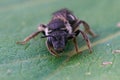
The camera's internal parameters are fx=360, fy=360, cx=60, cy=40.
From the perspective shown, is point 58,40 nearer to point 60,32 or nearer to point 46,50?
point 60,32

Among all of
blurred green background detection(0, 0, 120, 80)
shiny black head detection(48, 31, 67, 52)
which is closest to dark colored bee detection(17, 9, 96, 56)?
shiny black head detection(48, 31, 67, 52)

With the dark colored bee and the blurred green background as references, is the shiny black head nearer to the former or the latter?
the dark colored bee

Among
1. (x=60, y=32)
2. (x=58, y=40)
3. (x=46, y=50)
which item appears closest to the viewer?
(x=58, y=40)

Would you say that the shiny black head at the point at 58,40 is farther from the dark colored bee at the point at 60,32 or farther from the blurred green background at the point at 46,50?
the blurred green background at the point at 46,50

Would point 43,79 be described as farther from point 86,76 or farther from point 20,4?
point 20,4

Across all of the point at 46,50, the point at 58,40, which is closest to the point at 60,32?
the point at 58,40
